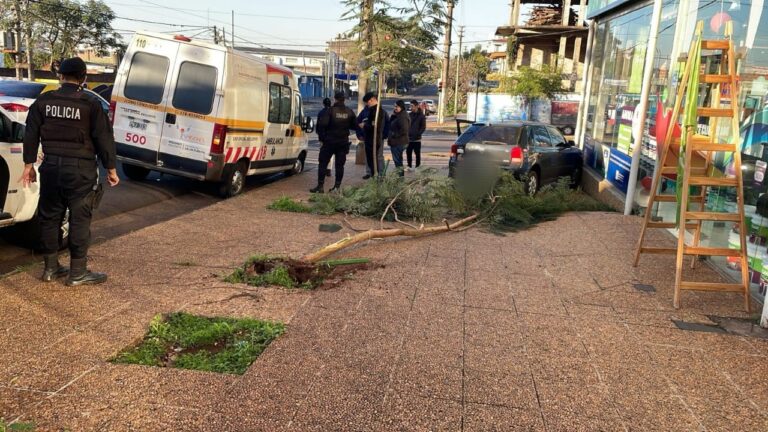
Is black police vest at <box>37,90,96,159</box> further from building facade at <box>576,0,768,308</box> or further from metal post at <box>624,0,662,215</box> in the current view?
metal post at <box>624,0,662,215</box>

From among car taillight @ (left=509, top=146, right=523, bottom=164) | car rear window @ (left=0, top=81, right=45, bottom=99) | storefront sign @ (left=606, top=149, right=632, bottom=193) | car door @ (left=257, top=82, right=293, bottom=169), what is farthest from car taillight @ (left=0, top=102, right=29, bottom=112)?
storefront sign @ (left=606, top=149, right=632, bottom=193)

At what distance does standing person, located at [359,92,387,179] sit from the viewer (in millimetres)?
11586

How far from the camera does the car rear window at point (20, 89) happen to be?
13.3m

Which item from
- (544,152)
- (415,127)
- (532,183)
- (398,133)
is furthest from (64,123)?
(415,127)

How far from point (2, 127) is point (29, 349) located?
291 centimetres

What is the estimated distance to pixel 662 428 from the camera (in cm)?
320

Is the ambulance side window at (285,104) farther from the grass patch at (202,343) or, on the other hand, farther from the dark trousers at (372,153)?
the grass patch at (202,343)

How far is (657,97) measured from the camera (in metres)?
8.89

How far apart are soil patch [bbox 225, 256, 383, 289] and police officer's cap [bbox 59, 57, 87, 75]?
2.07 metres

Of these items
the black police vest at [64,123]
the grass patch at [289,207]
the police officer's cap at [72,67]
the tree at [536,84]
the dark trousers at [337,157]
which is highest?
the tree at [536,84]

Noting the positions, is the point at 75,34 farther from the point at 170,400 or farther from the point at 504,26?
the point at 170,400

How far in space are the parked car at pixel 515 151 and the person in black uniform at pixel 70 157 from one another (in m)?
6.69

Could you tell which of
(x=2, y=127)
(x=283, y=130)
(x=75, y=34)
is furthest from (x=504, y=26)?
(x=2, y=127)

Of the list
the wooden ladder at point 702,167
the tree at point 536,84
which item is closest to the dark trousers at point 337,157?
the wooden ladder at point 702,167
